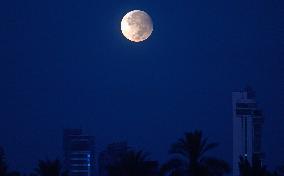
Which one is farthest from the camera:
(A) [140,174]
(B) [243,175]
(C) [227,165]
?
(B) [243,175]

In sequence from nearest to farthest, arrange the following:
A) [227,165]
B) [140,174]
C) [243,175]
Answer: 1. [227,165]
2. [140,174]
3. [243,175]

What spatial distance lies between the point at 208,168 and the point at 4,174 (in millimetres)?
19716

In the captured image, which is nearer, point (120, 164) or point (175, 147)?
point (175, 147)

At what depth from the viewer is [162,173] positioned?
54094mm

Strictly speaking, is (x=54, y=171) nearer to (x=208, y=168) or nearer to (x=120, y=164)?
(x=120, y=164)

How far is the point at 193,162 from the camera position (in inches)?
2163

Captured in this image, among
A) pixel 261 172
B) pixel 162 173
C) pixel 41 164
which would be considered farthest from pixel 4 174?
pixel 261 172

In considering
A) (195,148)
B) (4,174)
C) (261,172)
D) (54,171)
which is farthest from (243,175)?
(4,174)

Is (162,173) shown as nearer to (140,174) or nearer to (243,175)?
(140,174)

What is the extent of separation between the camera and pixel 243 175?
205 ft

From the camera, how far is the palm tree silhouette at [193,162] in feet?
176

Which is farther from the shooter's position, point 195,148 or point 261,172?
point 261,172

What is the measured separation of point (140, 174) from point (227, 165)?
26.9ft

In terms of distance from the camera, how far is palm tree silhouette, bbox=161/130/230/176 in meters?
53.5
